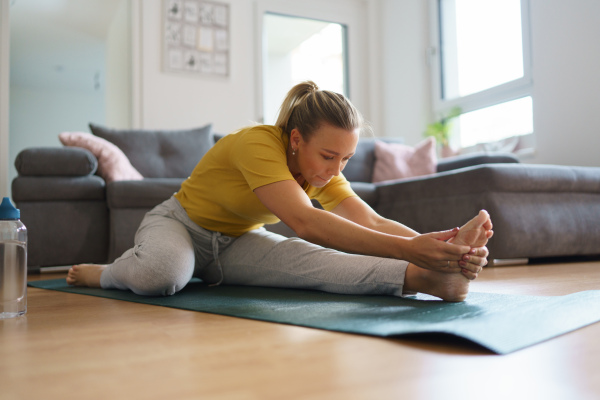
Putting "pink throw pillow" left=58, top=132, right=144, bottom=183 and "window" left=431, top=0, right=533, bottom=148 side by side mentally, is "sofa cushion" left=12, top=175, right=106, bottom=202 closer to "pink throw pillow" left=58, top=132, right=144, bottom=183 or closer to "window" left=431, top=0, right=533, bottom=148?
"pink throw pillow" left=58, top=132, right=144, bottom=183

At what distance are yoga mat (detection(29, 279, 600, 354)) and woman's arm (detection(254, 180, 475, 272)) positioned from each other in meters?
0.12

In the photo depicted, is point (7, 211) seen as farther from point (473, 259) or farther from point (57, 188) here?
point (57, 188)

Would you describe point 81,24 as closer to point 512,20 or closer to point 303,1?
point 303,1

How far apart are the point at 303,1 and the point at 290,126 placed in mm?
4009

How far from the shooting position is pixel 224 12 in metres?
4.62

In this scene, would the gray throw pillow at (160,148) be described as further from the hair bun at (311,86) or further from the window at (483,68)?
the window at (483,68)

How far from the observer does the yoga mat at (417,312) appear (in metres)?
0.84

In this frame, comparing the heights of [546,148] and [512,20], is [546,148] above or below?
below

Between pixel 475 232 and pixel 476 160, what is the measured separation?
234 centimetres

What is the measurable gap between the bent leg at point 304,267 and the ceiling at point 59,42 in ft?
13.7

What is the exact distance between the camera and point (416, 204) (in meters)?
2.84

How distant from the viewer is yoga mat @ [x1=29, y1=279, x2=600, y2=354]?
0.84m

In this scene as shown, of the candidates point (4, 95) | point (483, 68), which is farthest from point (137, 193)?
point (483, 68)

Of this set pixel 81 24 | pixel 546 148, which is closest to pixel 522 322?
pixel 546 148
